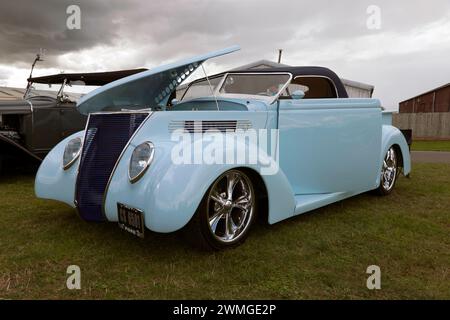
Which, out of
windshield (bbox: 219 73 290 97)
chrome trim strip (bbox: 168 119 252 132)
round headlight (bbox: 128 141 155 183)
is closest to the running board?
chrome trim strip (bbox: 168 119 252 132)

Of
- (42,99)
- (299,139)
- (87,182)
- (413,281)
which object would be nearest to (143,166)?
(87,182)

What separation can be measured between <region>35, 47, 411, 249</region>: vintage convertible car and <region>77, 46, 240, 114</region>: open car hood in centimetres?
1

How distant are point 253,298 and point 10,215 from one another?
300cm

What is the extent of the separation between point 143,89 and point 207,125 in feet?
3.24

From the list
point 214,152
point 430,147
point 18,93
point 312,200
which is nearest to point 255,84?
point 312,200

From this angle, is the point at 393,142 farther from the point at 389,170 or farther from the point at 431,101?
the point at 431,101

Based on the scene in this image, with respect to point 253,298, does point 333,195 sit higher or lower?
higher

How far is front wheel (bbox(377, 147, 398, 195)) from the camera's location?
4.86 m

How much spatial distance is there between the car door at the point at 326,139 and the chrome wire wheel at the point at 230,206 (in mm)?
602

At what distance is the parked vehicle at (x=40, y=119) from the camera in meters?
5.84

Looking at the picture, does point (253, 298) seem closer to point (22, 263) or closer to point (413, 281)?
point (413, 281)

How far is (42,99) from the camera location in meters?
6.46

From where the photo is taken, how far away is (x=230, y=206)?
9.68 feet
